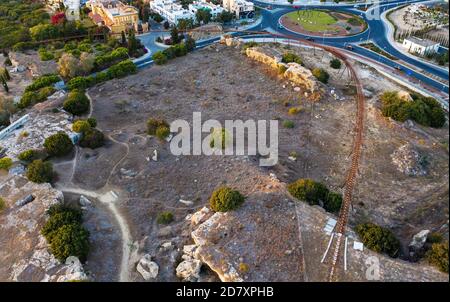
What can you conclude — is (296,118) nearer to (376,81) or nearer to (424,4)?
(376,81)

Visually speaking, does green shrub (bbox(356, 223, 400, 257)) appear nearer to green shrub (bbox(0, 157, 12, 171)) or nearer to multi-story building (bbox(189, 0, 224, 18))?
green shrub (bbox(0, 157, 12, 171))

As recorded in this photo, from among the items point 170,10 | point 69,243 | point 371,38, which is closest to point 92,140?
point 69,243

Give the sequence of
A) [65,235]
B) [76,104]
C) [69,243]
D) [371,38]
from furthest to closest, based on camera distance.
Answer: [371,38], [76,104], [65,235], [69,243]

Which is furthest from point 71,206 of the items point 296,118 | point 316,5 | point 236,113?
point 316,5

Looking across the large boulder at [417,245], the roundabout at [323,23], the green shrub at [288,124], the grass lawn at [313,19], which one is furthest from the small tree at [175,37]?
the large boulder at [417,245]

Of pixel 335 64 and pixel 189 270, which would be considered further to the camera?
pixel 335 64

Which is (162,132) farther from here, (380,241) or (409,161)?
(409,161)

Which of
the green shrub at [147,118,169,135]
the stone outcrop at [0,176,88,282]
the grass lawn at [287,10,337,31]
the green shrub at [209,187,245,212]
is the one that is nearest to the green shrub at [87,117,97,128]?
the green shrub at [147,118,169,135]
